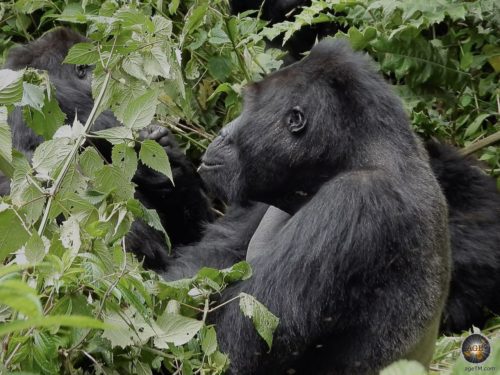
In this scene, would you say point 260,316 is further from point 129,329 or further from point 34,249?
point 34,249

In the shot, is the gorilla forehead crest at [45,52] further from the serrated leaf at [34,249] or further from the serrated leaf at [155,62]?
the serrated leaf at [34,249]

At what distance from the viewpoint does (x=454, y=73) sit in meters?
5.35

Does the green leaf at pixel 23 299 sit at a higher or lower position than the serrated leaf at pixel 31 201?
higher

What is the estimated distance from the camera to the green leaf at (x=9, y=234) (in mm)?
2770

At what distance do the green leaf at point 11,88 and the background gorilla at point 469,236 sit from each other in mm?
2497

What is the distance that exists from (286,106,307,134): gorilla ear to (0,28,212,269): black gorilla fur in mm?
1102

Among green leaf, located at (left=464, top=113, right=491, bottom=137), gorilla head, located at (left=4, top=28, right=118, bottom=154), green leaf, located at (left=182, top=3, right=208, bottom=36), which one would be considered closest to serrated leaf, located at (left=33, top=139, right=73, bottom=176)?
gorilla head, located at (left=4, top=28, right=118, bottom=154)

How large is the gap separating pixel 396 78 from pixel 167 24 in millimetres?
2253

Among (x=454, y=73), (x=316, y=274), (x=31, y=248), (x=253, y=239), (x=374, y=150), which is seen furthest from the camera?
(x=454, y=73)

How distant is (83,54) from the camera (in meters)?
3.41

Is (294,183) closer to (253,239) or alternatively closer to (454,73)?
(253,239)

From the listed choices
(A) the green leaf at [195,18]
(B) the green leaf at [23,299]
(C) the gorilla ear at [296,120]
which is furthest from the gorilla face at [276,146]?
(B) the green leaf at [23,299]

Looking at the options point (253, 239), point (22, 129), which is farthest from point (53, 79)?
point (253, 239)

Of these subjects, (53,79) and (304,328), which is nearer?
(304,328)
